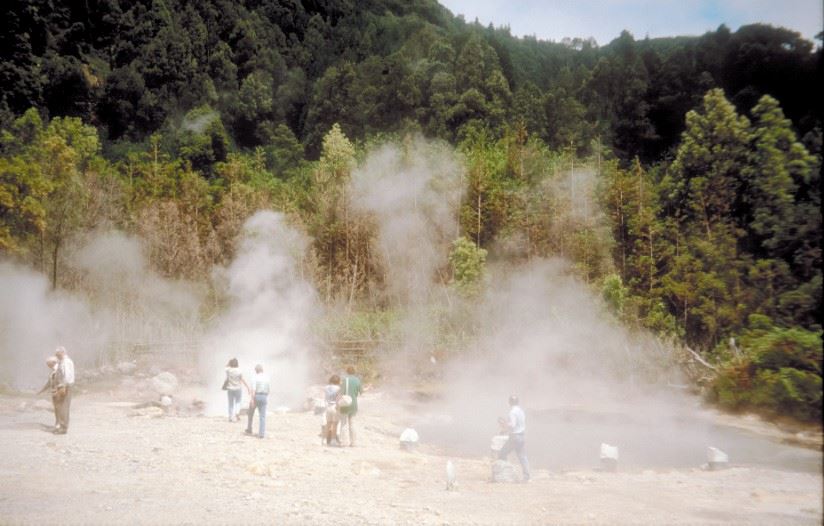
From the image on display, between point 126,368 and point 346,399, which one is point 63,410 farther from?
point 126,368

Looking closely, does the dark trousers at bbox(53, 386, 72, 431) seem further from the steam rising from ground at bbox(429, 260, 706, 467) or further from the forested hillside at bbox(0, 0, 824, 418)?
the forested hillside at bbox(0, 0, 824, 418)

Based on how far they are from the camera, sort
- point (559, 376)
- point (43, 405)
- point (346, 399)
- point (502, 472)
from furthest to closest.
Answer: point (559, 376), point (43, 405), point (346, 399), point (502, 472)

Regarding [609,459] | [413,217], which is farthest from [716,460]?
[413,217]

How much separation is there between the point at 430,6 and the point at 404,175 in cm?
4840

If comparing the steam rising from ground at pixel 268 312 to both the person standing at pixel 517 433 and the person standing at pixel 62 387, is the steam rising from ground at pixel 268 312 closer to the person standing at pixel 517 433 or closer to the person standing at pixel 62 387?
the person standing at pixel 62 387

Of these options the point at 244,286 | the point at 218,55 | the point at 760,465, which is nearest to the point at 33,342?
the point at 244,286

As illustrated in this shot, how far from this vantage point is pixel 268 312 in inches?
943

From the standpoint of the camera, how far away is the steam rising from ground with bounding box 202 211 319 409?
20.1 metres

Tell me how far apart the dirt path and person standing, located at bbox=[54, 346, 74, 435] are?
31cm

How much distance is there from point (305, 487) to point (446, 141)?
120 ft

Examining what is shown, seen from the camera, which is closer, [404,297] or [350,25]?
[404,297]

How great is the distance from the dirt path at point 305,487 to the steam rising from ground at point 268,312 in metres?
6.15

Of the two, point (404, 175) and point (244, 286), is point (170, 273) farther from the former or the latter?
point (404, 175)

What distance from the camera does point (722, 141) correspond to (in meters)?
11.4
